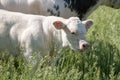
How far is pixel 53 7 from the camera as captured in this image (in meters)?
6.91

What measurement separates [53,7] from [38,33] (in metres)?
0.95

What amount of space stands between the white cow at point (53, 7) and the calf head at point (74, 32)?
2.91 feet

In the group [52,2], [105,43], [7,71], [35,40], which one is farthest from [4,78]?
[105,43]

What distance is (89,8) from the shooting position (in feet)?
23.4

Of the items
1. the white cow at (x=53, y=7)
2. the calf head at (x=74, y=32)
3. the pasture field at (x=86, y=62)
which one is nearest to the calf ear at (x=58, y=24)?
the calf head at (x=74, y=32)

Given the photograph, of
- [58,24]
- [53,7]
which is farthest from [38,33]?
[53,7]

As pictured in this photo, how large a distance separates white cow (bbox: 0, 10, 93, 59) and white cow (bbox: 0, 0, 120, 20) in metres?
0.63

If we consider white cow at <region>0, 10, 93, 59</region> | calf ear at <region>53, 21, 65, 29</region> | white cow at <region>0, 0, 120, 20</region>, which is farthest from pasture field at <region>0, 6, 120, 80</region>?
white cow at <region>0, 0, 120, 20</region>

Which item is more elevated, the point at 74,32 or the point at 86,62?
the point at 74,32

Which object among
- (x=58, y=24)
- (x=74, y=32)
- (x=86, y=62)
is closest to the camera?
(x=74, y=32)

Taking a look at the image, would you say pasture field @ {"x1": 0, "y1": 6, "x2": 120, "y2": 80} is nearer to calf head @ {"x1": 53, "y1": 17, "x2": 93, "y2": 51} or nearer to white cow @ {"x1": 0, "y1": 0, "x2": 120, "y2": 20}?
calf head @ {"x1": 53, "y1": 17, "x2": 93, "y2": 51}

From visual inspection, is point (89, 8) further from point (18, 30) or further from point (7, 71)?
point (7, 71)

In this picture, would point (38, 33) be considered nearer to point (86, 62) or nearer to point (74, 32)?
point (74, 32)

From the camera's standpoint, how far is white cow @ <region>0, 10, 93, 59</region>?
593cm
